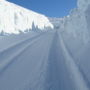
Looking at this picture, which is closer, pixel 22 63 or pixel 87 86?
pixel 87 86

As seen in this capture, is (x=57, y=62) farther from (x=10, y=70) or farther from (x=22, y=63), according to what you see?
(x=10, y=70)

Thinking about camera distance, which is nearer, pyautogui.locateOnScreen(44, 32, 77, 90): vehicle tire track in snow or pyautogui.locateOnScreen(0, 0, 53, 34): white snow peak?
pyautogui.locateOnScreen(44, 32, 77, 90): vehicle tire track in snow

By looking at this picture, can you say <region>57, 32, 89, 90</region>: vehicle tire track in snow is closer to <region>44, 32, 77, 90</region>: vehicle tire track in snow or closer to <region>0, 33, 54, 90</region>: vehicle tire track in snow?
<region>44, 32, 77, 90</region>: vehicle tire track in snow

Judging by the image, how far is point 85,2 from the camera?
13234 mm

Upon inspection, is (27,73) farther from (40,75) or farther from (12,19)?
(12,19)

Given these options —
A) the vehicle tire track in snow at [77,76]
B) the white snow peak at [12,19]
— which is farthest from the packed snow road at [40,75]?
the white snow peak at [12,19]

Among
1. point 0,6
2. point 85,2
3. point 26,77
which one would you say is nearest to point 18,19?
point 0,6

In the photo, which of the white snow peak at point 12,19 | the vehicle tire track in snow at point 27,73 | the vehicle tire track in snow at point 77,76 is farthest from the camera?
the white snow peak at point 12,19

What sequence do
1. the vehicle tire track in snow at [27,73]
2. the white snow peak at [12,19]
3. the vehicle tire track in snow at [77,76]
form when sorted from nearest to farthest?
the vehicle tire track in snow at [77,76] → the vehicle tire track in snow at [27,73] → the white snow peak at [12,19]

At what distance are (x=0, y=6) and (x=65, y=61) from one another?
86.5 meters

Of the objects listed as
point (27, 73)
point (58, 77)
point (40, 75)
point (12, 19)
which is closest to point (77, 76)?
point (58, 77)

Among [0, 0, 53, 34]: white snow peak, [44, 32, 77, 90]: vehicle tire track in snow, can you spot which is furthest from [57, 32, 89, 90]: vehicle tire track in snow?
[0, 0, 53, 34]: white snow peak

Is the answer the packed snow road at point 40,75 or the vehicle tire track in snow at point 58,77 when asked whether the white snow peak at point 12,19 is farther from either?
the vehicle tire track in snow at point 58,77

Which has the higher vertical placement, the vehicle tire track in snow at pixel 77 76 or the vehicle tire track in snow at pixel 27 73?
the vehicle tire track in snow at pixel 77 76
